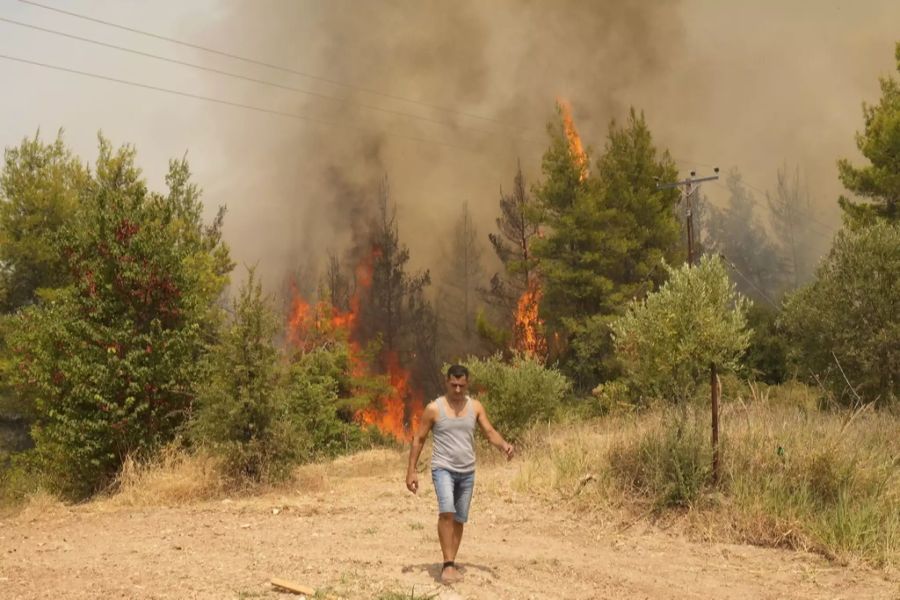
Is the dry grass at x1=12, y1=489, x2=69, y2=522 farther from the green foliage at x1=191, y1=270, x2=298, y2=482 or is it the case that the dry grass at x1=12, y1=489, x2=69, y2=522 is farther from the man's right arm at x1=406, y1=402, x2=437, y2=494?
the man's right arm at x1=406, y1=402, x2=437, y2=494

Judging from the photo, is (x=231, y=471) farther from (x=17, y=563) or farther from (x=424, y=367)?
(x=424, y=367)

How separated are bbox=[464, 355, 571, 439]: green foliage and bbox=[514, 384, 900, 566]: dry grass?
5016mm

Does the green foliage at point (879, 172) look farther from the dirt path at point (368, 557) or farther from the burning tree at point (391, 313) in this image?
the burning tree at point (391, 313)

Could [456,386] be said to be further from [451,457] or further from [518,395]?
[518,395]

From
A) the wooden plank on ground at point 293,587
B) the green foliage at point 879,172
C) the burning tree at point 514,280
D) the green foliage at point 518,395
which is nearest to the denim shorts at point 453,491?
the wooden plank on ground at point 293,587

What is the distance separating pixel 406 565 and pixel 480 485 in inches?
213

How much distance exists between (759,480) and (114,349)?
1073 cm

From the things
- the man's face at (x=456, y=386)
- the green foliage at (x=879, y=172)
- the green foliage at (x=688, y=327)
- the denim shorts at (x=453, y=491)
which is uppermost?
the green foliage at (x=879, y=172)

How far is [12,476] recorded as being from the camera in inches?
866

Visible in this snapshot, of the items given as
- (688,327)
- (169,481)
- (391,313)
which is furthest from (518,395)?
(391,313)

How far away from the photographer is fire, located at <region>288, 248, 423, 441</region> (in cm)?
3306

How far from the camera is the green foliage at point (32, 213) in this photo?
87.2 feet

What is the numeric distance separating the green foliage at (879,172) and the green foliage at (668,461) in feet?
60.2

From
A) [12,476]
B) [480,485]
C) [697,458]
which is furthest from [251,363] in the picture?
[12,476]
